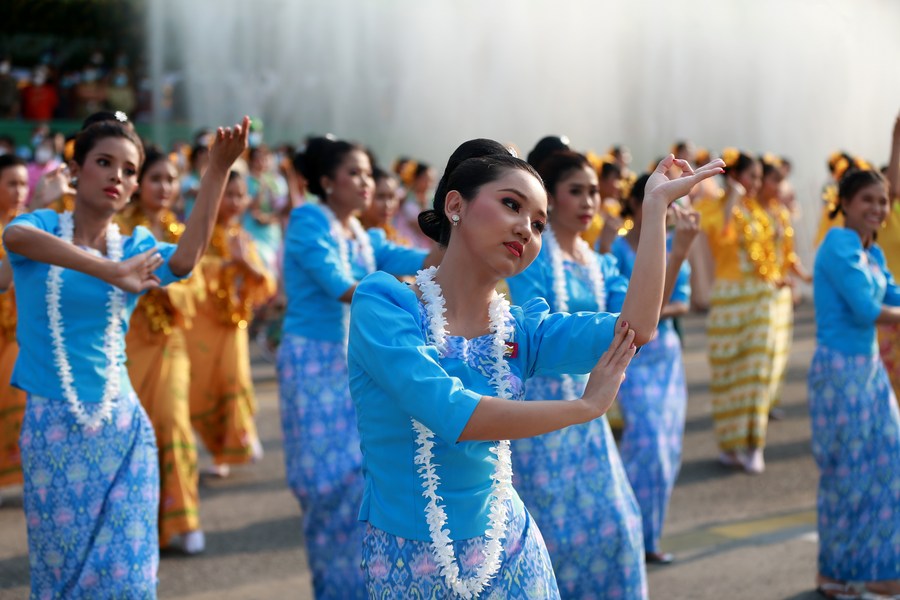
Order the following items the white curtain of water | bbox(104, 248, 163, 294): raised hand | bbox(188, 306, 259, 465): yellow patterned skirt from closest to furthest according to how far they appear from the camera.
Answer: bbox(104, 248, 163, 294): raised hand
bbox(188, 306, 259, 465): yellow patterned skirt
the white curtain of water

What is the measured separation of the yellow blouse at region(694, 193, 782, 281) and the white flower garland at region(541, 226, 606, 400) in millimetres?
4121

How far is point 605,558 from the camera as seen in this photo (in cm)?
451

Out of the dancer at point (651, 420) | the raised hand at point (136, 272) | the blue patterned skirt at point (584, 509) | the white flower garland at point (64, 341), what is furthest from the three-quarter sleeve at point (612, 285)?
the white flower garland at point (64, 341)

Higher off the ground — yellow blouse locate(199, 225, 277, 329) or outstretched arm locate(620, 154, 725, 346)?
outstretched arm locate(620, 154, 725, 346)

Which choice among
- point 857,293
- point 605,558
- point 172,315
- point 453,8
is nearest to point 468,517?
point 605,558

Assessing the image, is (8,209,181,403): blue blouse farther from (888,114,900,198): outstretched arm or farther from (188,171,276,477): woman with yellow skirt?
(888,114,900,198): outstretched arm

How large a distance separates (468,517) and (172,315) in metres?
4.07

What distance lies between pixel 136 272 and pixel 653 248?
2.05 m

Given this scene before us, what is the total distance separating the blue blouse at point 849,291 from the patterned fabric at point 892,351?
6.39ft

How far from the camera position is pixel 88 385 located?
14.6ft

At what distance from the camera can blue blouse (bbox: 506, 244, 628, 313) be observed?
4906 millimetres

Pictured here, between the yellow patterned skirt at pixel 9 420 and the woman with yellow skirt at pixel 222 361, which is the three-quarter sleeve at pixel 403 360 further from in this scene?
the woman with yellow skirt at pixel 222 361

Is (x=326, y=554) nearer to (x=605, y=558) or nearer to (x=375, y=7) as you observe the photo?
(x=605, y=558)

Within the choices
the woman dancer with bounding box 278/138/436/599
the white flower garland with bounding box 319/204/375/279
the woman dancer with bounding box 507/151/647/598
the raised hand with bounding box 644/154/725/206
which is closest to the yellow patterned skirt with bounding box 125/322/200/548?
the woman dancer with bounding box 278/138/436/599
